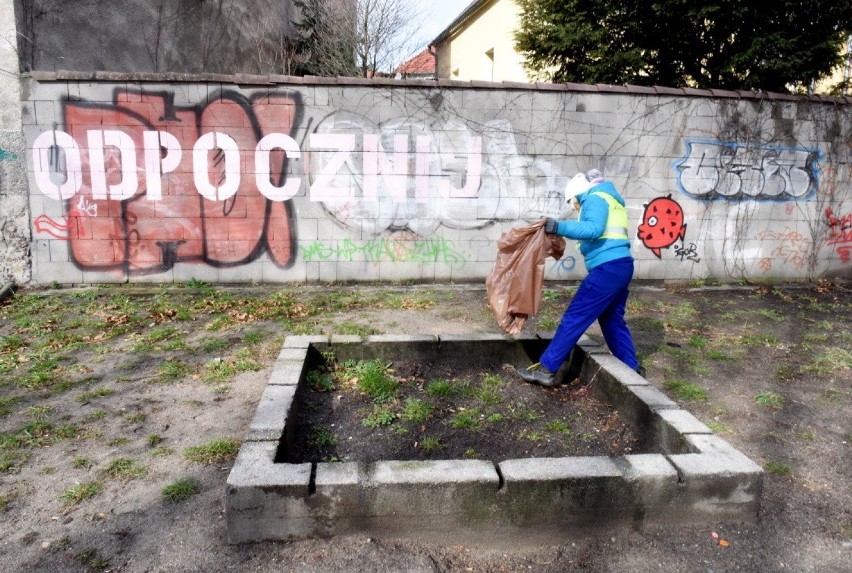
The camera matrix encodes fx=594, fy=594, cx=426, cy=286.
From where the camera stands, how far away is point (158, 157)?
25.7 ft

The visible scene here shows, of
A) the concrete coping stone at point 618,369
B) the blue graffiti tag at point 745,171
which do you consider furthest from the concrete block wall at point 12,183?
the blue graffiti tag at point 745,171

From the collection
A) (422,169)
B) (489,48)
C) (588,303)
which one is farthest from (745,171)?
(489,48)

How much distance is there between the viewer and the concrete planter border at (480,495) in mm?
2887

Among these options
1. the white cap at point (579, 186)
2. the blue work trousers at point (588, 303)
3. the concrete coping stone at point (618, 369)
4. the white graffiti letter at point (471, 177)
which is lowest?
the concrete coping stone at point (618, 369)

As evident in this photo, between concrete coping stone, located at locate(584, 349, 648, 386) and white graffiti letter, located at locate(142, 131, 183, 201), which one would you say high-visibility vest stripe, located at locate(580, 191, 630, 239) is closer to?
concrete coping stone, located at locate(584, 349, 648, 386)

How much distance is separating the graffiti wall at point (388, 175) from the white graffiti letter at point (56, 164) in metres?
0.02

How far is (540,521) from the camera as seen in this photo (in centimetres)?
300

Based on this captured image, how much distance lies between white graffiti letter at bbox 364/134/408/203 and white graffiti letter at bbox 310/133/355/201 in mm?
242

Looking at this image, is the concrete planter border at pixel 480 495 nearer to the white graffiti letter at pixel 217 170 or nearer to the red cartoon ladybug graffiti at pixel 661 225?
the white graffiti letter at pixel 217 170

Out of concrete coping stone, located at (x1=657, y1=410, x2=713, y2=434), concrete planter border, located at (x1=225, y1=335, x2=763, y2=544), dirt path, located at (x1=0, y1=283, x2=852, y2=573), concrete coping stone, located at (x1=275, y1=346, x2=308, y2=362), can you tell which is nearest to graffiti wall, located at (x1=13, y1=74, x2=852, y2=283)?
dirt path, located at (x1=0, y1=283, x2=852, y2=573)

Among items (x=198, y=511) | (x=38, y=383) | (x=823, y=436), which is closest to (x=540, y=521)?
(x=198, y=511)

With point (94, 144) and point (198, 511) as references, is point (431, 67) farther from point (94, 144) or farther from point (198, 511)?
point (198, 511)

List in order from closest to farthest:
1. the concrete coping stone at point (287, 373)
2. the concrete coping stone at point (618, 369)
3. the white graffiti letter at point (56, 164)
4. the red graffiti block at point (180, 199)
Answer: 1. the concrete coping stone at point (287, 373)
2. the concrete coping stone at point (618, 369)
3. the white graffiti letter at point (56, 164)
4. the red graffiti block at point (180, 199)

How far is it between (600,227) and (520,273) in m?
0.68
